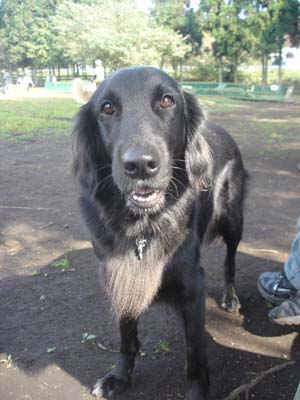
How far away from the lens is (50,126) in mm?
13227

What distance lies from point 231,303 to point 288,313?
0.65 metres

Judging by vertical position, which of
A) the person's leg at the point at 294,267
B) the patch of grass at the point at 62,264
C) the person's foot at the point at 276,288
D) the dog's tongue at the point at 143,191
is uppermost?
the dog's tongue at the point at 143,191

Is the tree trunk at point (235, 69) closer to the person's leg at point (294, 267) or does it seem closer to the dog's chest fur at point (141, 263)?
the person's leg at point (294, 267)

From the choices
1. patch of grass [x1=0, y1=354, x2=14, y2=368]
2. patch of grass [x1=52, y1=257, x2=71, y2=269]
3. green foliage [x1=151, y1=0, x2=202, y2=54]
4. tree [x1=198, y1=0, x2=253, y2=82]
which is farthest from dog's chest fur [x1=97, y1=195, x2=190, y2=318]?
green foliage [x1=151, y1=0, x2=202, y2=54]

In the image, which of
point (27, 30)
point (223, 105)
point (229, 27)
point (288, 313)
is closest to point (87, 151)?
point (288, 313)

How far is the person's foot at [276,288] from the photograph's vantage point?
2.97 meters

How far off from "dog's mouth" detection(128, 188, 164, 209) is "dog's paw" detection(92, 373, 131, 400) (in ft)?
3.67

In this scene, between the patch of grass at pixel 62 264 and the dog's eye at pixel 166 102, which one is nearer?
the dog's eye at pixel 166 102

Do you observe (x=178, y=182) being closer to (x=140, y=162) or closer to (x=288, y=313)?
(x=140, y=162)

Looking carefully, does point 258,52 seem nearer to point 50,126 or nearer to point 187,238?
point 50,126

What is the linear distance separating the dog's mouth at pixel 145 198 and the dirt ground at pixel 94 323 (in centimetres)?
91

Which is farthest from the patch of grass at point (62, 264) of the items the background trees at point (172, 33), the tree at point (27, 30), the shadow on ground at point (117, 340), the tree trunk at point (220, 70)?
the tree at point (27, 30)

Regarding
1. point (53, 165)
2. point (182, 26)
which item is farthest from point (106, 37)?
point (53, 165)

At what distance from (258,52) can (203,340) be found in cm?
3578
